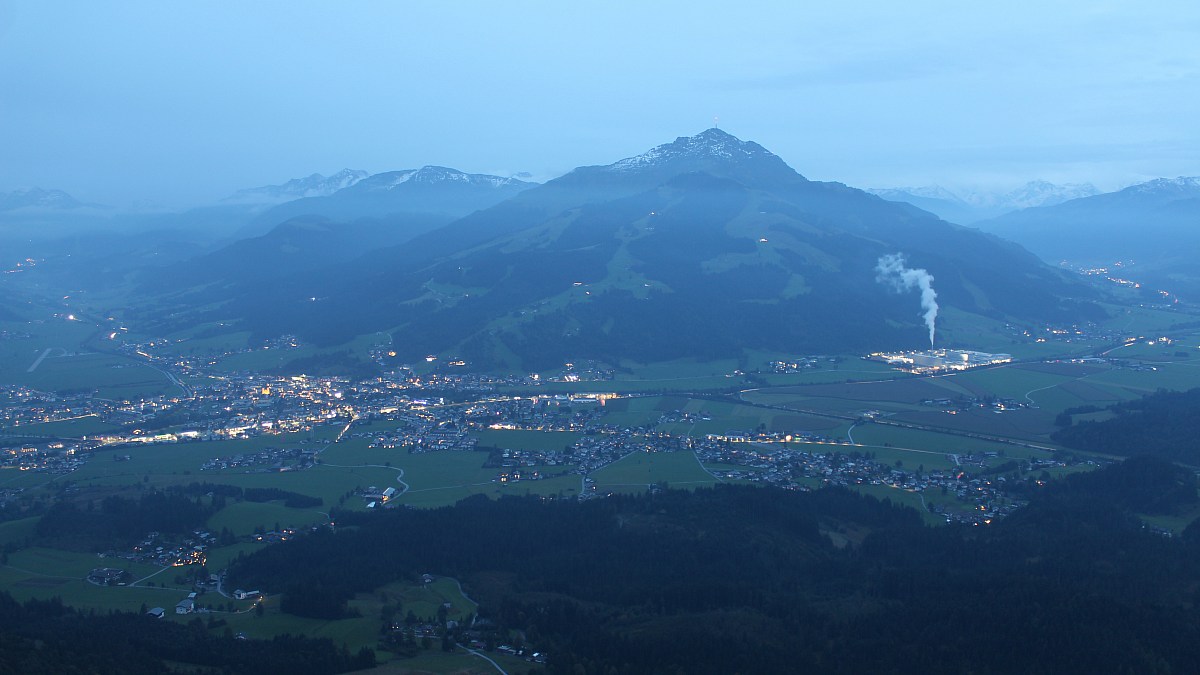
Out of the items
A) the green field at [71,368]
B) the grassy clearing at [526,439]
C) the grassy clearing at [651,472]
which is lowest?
the grassy clearing at [651,472]

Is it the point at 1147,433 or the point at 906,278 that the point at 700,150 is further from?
the point at 1147,433

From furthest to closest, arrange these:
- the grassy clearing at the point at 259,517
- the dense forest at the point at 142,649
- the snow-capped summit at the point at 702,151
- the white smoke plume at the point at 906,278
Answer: the snow-capped summit at the point at 702,151 < the white smoke plume at the point at 906,278 < the grassy clearing at the point at 259,517 < the dense forest at the point at 142,649

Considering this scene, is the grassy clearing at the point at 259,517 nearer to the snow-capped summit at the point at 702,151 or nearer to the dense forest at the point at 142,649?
the dense forest at the point at 142,649

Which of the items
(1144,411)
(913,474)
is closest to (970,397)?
(1144,411)

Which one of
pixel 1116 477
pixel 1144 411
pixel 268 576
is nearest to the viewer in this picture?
pixel 268 576

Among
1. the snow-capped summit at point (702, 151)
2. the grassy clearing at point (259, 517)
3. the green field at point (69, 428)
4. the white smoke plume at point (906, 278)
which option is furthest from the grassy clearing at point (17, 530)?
the snow-capped summit at point (702, 151)

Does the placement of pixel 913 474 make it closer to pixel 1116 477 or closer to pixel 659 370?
Answer: pixel 1116 477
